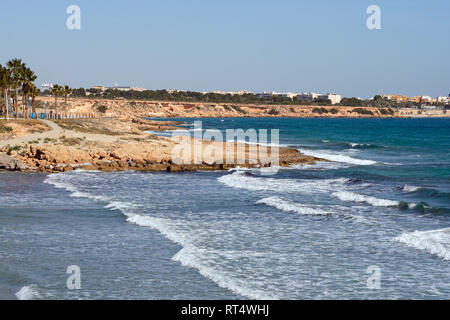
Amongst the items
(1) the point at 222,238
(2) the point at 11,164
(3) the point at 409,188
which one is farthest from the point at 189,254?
(2) the point at 11,164

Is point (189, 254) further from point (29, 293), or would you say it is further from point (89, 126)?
point (89, 126)

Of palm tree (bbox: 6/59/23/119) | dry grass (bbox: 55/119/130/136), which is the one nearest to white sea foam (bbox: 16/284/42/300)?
dry grass (bbox: 55/119/130/136)

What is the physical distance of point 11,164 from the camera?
3581 centimetres

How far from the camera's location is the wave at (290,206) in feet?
74.8

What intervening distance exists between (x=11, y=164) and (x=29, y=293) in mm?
24898

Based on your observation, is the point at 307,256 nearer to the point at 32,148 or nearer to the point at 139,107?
the point at 32,148

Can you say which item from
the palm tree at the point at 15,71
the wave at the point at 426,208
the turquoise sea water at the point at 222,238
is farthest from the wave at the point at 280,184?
the palm tree at the point at 15,71

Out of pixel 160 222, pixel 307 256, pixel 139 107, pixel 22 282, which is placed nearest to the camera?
pixel 22 282

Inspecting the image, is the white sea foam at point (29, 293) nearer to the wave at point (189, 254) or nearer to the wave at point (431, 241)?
the wave at point (189, 254)

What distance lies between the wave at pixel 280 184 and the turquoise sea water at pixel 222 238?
119 mm
